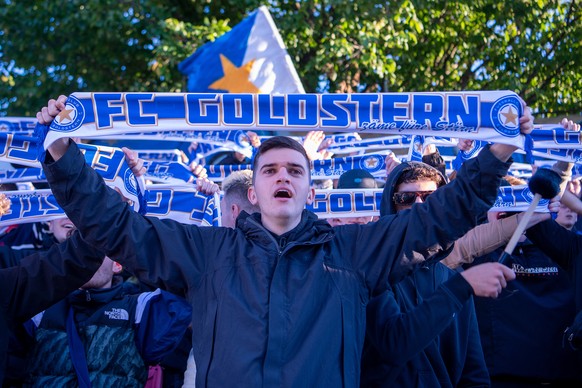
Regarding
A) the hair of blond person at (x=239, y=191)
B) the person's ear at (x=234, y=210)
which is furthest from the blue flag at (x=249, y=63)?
the person's ear at (x=234, y=210)

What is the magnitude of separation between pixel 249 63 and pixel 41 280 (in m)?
6.01

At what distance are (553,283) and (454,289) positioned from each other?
242 cm

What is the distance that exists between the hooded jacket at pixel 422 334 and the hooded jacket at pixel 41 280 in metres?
1.23

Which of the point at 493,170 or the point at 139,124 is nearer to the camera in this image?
the point at 493,170

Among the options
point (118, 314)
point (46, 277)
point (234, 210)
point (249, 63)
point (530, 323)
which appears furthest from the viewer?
point (249, 63)

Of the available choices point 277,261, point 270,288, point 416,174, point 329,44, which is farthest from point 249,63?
point 270,288

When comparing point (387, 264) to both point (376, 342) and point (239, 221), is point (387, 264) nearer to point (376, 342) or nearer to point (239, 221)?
point (376, 342)

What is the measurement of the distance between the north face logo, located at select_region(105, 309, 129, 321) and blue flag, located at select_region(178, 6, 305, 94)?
5.09m

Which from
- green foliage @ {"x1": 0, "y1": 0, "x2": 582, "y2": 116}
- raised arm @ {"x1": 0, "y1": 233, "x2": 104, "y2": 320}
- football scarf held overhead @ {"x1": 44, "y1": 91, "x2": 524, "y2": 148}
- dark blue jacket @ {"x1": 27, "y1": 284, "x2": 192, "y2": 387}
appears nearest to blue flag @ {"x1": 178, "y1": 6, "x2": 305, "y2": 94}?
green foliage @ {"x1": 0, "y1": 0, "x2": 582, "y2": 116}

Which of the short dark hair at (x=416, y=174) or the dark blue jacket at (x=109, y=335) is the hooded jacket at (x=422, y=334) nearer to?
the short dark hair at (x=416, y=174)

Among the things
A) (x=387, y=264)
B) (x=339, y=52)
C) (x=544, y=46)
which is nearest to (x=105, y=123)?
(x=387, y=264)

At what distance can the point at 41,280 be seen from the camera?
3.55 m

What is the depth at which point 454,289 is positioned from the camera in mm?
3051

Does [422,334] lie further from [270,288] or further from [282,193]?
[282,193]
